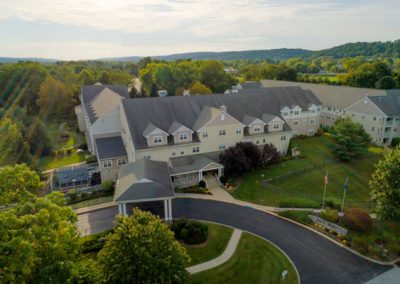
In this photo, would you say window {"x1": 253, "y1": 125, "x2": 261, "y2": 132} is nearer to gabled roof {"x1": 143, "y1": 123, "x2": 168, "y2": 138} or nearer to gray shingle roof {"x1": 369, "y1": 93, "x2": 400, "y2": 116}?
gabled roof {"x1": 143, "y1": 123, "x2": 168, "y2": 138}

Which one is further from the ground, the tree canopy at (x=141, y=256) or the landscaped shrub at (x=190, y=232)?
the tree canopy at (x=141, y=256)

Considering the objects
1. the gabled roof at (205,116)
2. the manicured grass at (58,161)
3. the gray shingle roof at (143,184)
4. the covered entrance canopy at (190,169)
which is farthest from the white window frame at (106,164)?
the manicured grass at (58,161)

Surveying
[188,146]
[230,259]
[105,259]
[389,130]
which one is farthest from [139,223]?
[389,130]

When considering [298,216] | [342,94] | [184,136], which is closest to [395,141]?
[342,94]

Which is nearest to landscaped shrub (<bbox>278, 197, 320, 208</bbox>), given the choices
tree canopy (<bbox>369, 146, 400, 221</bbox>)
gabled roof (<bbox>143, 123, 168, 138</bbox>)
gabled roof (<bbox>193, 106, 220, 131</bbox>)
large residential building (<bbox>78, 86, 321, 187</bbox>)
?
tree canopy (<bbox>369, 146, 400, 221</bbox>)

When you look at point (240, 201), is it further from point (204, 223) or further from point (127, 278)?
point (127, 278)

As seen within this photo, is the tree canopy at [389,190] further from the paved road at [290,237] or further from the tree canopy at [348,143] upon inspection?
the tree canopy at [348,143]

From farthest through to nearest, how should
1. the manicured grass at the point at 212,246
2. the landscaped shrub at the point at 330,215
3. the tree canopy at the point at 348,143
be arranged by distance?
the tree canopy at the point at 348,143
the landscaped shrub at the point at 330,215
the manicured grass at the point at 212,246
